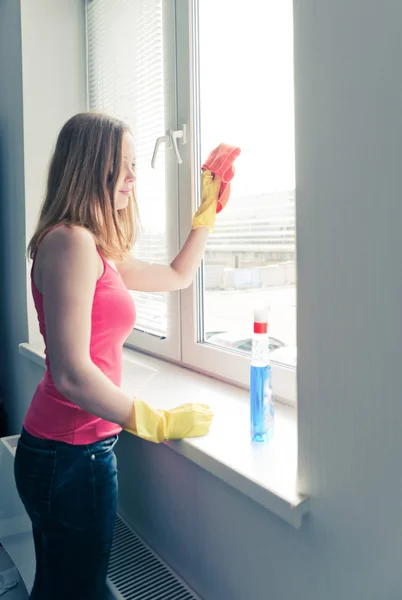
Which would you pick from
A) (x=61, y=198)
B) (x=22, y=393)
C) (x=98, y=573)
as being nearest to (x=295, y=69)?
(x=61, y=198)

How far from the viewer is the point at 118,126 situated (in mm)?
1163

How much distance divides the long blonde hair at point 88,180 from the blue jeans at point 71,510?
428 mm

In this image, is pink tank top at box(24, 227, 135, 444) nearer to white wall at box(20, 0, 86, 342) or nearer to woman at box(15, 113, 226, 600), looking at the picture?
woman at box(15, 113, 226, 600)

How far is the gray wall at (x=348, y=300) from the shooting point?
0.66 meters

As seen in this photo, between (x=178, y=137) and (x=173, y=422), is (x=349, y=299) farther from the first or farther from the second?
(x=178, y=137)

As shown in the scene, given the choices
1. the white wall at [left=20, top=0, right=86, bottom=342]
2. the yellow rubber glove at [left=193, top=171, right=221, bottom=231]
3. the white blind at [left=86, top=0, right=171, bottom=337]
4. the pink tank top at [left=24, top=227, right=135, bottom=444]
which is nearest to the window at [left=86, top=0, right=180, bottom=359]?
the white blind at [left=86, top=0, right=171, bottom=337]

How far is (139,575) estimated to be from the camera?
121 cm

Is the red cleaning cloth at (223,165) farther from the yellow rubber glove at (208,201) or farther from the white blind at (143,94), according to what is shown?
the white blind at (143,94)

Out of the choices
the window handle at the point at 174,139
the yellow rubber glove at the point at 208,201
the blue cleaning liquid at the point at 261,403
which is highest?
the window handle at the point at 174,139

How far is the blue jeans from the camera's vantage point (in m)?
1.04

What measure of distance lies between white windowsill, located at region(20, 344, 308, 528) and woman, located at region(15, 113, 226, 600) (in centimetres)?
7

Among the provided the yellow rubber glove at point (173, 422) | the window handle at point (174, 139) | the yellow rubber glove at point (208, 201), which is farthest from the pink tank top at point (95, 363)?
the window handle at point (174, 139)

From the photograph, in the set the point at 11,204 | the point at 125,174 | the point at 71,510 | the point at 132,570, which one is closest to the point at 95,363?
the point at 71,510

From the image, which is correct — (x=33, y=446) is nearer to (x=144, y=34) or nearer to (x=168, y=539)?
(x=168, y=539)
